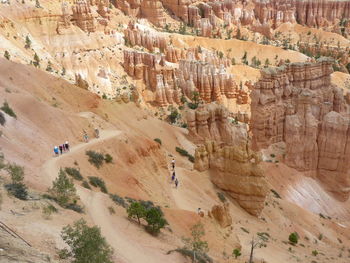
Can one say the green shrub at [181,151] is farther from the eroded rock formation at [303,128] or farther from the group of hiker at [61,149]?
the group of hiker at [61,149]

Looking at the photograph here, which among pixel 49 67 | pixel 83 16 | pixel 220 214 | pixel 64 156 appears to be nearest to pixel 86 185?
pixel 64 156

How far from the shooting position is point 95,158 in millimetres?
21094

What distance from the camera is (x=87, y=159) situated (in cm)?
2081

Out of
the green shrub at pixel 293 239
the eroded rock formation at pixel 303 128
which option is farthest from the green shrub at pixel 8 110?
the eroded rock formation at pixel 303 128

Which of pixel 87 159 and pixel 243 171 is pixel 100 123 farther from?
pixel 243 171

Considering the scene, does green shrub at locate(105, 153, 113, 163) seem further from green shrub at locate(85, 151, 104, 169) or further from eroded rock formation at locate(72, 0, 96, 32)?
eroded rock formation at locate(72, 0, 96, 32)

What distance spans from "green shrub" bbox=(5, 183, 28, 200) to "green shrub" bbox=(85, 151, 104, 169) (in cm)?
697

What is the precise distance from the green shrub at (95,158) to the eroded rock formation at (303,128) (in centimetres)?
1971

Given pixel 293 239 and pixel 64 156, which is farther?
pixel 293 239

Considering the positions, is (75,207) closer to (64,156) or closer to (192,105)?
(64,156)

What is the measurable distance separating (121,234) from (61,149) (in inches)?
308

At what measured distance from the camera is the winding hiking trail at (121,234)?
44.7 ft

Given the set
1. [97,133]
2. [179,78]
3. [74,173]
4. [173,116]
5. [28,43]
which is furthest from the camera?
[179,78]

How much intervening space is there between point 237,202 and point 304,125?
46.3 feet
